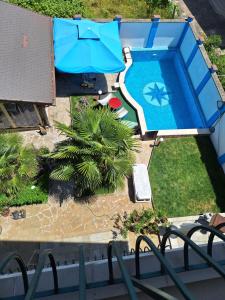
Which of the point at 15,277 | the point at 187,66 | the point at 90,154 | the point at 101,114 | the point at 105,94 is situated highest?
the point at 187,66

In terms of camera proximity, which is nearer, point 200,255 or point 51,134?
point 200,255

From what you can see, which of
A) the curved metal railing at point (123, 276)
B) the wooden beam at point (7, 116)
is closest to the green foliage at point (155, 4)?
the wooden beam at point (7, 116)

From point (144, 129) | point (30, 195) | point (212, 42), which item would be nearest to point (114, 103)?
point (144, 129)

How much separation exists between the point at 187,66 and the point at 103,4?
23.5 feet

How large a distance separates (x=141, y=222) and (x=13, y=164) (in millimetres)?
6051

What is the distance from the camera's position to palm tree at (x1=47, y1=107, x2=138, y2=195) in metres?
11.8

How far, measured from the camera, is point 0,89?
13188 millimetres

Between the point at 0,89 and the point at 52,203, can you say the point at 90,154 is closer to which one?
the point at 52,203

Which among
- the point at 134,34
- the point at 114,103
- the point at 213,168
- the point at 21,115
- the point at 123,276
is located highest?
the point at 134,34

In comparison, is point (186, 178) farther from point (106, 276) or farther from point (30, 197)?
point (106, 276)

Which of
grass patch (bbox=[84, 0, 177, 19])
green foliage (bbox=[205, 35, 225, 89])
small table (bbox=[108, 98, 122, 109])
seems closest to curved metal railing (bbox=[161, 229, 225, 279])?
small table (bbox=[108, 98, 122, 109])

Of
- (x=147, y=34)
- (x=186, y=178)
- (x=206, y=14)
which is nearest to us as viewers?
(x=186, y=178)

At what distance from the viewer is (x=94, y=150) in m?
11.7

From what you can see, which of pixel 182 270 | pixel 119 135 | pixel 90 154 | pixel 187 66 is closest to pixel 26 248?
pixel 90 154
